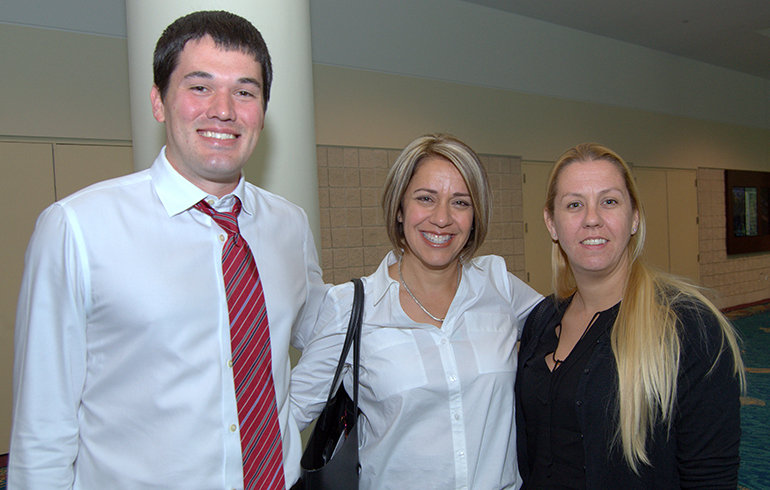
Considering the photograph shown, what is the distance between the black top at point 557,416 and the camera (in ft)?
4.63

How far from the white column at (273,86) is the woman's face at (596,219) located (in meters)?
0.93

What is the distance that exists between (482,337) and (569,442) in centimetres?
37

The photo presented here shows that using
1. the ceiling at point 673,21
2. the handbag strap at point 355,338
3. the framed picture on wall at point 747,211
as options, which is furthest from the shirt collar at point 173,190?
the framed picture on wall at point 747,211

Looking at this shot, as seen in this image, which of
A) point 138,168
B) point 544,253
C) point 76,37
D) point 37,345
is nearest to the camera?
point 37,345

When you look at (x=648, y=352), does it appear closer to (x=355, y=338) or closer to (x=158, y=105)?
(x=355, y=338)

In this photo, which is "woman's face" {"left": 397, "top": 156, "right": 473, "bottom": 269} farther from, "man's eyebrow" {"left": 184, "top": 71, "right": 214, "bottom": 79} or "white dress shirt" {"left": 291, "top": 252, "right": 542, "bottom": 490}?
"man's eyebrow" {"left": 184, "top": 71, "right": 214, "bottom": 79}

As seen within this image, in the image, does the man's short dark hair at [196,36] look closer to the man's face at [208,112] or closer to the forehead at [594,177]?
the man's face at [208,112]

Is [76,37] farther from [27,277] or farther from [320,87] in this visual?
[27,277]

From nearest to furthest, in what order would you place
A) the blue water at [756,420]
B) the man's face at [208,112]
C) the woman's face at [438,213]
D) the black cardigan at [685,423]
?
the man's face at [208,112], the black cardigan at [685,423], the woman's face at [438,213], the blue water at [756,420]

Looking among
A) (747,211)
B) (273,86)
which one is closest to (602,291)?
(273,86)

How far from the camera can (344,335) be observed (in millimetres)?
1561

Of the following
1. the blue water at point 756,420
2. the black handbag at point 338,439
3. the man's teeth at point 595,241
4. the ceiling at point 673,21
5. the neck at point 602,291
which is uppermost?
the ceiling at point 673,21

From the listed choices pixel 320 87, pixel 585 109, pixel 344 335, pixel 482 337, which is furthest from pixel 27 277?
pixel 585 109

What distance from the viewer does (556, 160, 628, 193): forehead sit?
1560 millimetres
